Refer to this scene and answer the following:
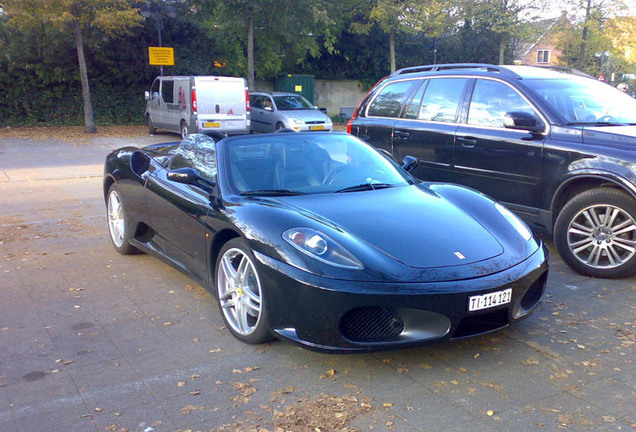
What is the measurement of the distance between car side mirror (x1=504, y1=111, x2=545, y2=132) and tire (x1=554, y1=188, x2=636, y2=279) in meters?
0.83

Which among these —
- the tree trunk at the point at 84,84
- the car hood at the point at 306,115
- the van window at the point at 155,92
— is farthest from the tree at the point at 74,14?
the car hood at the point at 306,115

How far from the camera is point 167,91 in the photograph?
68.3ft

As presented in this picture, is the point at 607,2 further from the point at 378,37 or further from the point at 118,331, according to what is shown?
the point at 118,331

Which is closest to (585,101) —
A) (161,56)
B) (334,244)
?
(334,244)

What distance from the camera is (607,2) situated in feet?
91.1

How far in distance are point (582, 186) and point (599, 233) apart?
0.49 meters

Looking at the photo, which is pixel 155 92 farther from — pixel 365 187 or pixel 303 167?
pixel 365 187

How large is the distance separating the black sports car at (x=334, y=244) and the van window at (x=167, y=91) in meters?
Result: 15.8

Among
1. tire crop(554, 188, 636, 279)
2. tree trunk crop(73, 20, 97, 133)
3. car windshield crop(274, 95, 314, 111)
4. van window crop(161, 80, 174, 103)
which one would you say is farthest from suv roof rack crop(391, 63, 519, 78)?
tree trunk crop(73, 20, 97, 133)

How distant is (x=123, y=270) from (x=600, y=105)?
506 cm

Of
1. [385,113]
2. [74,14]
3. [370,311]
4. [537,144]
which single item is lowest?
[370,311]

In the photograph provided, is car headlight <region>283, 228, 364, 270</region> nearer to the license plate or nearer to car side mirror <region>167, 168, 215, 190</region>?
the license plate

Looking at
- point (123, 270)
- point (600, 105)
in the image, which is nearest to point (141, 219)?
point (123, 270)

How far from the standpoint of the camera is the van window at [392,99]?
24.9 feet
